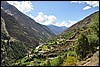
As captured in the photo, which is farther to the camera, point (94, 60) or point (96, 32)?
point (96, 32)

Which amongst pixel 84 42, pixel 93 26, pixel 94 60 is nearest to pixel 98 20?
pixel 93 26

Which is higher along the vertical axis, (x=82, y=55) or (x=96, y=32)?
(x=96, y=32)

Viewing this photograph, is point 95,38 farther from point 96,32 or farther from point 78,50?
point 78,50

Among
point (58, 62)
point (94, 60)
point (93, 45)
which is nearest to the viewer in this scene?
point (94, 60)

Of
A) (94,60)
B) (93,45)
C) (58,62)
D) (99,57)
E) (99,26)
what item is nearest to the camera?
(99,57)

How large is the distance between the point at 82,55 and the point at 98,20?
17.0 m

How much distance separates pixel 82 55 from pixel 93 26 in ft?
44.9

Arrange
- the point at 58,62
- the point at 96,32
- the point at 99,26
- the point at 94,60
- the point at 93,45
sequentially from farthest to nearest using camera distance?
the point at 58,62, the point at 93,45, the point at 96,32, the point at 99,26, the point at 94,60

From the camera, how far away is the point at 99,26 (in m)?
86.4

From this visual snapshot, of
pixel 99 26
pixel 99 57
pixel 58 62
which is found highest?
pixel 99 26

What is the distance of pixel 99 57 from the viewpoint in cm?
5866

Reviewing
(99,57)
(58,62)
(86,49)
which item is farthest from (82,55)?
(99,57)

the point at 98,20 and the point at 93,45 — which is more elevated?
the point at 98,20

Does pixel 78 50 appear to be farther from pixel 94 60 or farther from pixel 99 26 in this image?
pixel 94 60
